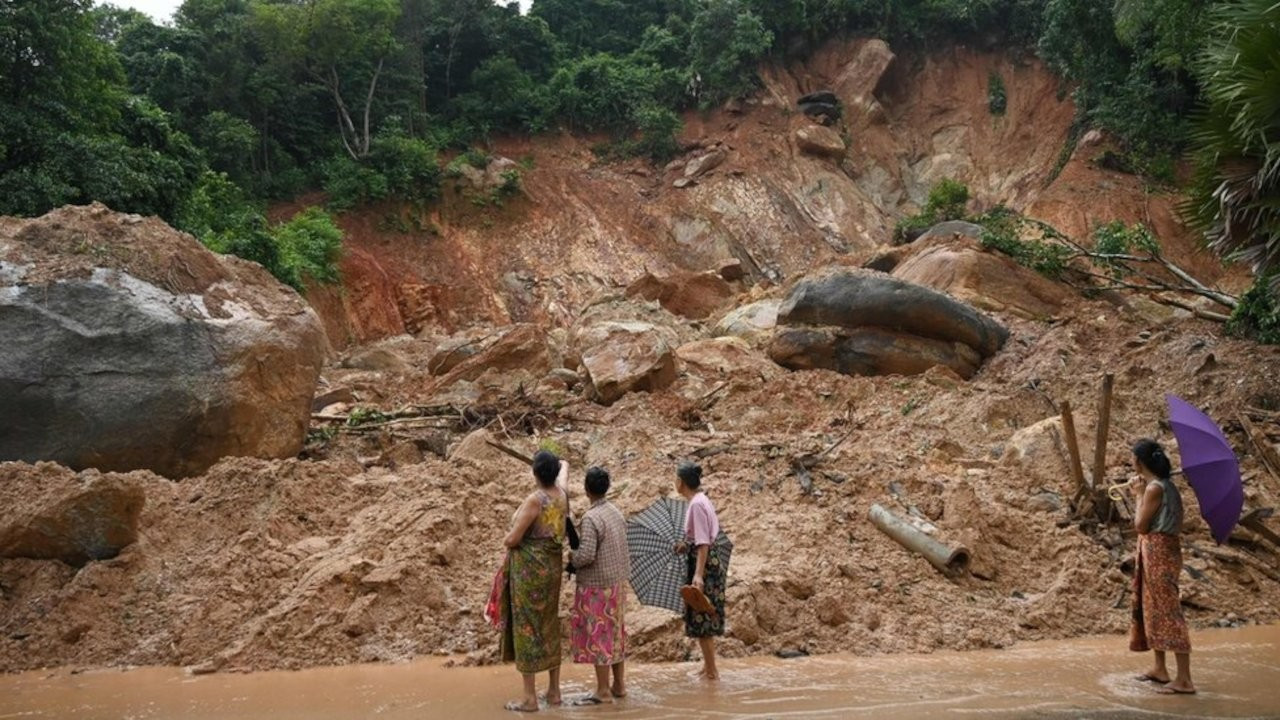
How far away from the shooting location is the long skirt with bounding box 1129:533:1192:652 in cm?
518

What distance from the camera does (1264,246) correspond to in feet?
28.2

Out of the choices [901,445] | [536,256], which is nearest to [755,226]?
[536,256]

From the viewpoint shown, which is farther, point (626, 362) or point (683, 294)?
point (683, 294)

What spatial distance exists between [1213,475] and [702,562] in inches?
104

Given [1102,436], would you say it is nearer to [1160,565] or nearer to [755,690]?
[1160,565]

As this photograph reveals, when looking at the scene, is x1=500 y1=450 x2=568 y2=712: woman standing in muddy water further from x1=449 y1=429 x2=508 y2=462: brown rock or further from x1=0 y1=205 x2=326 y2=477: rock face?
x1=0 y1=205 x2=326 y2=477: rock face

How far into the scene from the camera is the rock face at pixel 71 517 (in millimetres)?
6992

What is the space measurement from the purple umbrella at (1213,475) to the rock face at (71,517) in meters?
6.73

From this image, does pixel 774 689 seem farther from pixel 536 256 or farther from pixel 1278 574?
pixel 536 256

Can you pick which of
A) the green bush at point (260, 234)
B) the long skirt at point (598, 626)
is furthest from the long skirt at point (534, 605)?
the green bush at point (260, 234)

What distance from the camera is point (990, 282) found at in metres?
16.7

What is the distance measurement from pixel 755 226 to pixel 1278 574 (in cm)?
2343

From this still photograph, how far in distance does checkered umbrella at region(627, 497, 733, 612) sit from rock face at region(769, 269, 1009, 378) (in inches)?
369

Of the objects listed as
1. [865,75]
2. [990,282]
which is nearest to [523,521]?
[990,282]
